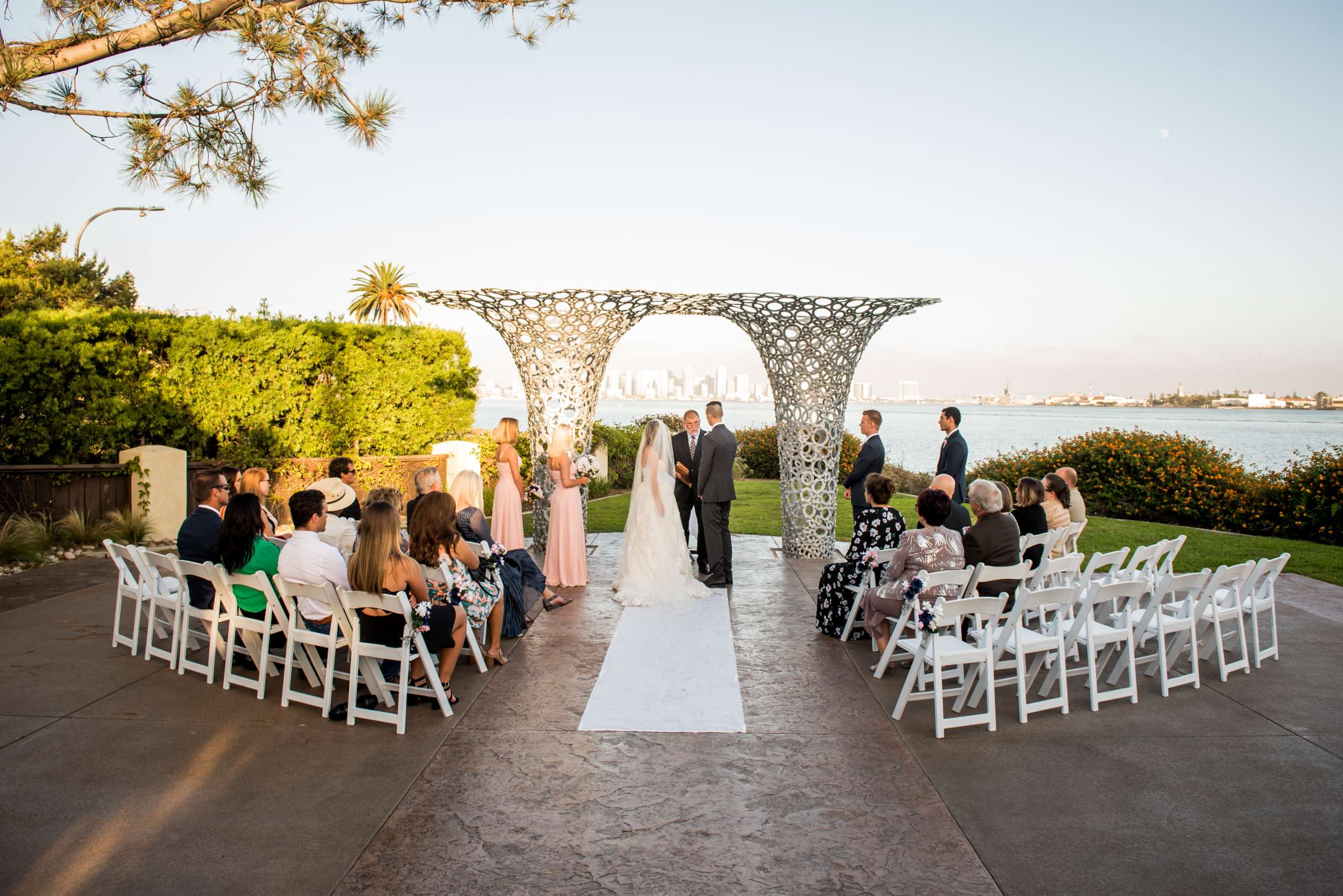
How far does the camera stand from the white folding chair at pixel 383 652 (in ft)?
16.1

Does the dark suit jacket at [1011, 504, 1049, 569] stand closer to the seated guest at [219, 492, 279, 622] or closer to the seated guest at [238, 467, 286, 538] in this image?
the seated guest at [219, 492, 279, 622]

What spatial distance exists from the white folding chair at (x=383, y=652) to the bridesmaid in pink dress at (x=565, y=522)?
392 centimetres

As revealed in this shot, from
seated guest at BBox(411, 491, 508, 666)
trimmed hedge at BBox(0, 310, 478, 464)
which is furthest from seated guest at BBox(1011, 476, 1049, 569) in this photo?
trimmed hedge at BBox(0, 310, 478, 464)

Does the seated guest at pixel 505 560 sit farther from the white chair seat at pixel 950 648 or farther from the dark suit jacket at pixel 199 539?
the white chair seat at pixel 950 648

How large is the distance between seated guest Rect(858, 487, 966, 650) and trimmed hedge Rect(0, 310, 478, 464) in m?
10.4

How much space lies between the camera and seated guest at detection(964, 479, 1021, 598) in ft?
20.4

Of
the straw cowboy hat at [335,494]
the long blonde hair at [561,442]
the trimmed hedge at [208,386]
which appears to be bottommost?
the straw cowboy hat at [335,494]

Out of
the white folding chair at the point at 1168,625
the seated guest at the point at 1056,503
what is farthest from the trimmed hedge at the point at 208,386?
the white folding chair at the point at 1168,625

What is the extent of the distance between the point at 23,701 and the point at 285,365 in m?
8.78

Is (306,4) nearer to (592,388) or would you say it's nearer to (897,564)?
(592,388)

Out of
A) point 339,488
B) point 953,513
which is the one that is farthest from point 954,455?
point 339,488

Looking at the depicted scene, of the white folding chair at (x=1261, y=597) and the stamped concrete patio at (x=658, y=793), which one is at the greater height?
the white folding chair at (x=1261, y=597)

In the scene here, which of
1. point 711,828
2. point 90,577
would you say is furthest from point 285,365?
point 711,828

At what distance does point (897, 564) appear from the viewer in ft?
19.5
